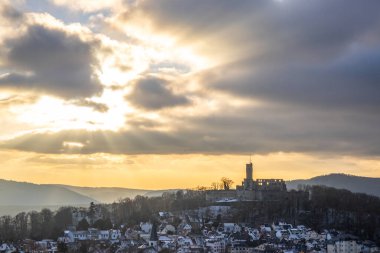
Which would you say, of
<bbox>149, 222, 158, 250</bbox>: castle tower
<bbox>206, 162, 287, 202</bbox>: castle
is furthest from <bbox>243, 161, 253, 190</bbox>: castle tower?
<bbox>149, 222, 158, 250</bbox>: castle tower

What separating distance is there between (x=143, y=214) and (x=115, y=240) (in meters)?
15.3

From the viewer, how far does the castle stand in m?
105

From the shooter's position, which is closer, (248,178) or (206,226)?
(206,226)

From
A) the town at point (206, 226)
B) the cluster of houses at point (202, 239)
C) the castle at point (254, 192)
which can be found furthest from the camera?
the castle at point (254, 192)

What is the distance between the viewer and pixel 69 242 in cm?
7344

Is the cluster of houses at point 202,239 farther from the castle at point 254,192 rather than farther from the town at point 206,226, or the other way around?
the castle at point 254,192

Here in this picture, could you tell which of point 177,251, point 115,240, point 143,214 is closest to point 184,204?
point 143,214

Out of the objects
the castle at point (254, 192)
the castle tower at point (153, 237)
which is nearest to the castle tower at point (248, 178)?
the castle at point (254, 192)

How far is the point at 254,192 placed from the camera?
4242 inches

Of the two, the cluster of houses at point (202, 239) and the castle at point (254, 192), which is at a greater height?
the castle at point (254, 192)

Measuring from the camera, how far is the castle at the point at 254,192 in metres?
105

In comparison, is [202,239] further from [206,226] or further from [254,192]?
[254,192]

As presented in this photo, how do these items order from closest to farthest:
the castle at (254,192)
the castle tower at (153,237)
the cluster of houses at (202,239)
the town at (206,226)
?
1. the cluster of houses at (202,239)
2. the town at (206,226)
3. the castle tower at (153,237)
4. the castle at (254,192)

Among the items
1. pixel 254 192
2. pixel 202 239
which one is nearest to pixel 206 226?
pixel 202 239
